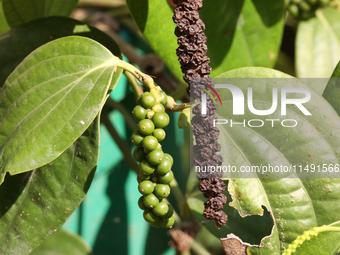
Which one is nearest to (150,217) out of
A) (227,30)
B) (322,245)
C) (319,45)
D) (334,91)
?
(322,245)

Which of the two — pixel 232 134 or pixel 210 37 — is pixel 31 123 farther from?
pixel 210 37

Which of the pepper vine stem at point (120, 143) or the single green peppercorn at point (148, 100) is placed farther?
the pepper vine stem at point (120, 143)

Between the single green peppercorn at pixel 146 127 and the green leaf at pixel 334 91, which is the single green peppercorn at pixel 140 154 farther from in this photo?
the green leaf at pixel 334 91

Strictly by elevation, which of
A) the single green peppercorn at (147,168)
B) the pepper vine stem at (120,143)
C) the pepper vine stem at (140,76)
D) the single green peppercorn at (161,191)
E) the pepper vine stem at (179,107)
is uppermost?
the pepper vine stem at (140,76)

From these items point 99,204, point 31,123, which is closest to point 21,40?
point 31,123

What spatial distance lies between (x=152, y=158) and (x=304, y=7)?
2.45ft

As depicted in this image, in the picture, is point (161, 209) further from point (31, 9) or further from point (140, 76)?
point (31, 9)

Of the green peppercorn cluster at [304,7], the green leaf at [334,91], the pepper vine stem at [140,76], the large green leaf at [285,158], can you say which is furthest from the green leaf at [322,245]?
the green peppercorn cluster at [304,7]

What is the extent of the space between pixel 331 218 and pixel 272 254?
0.32 ft

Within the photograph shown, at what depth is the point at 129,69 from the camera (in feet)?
1.56

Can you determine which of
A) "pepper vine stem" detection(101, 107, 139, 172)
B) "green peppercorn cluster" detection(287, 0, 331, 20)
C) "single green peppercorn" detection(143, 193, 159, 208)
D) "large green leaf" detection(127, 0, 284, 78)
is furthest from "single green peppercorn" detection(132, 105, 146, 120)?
"green peppercorn cluster" detection(287, 0, 331, 20)

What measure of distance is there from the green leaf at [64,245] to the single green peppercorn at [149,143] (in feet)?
1.73

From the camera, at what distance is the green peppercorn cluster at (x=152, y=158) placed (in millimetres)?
422

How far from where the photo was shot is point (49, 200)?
1.66 feet
